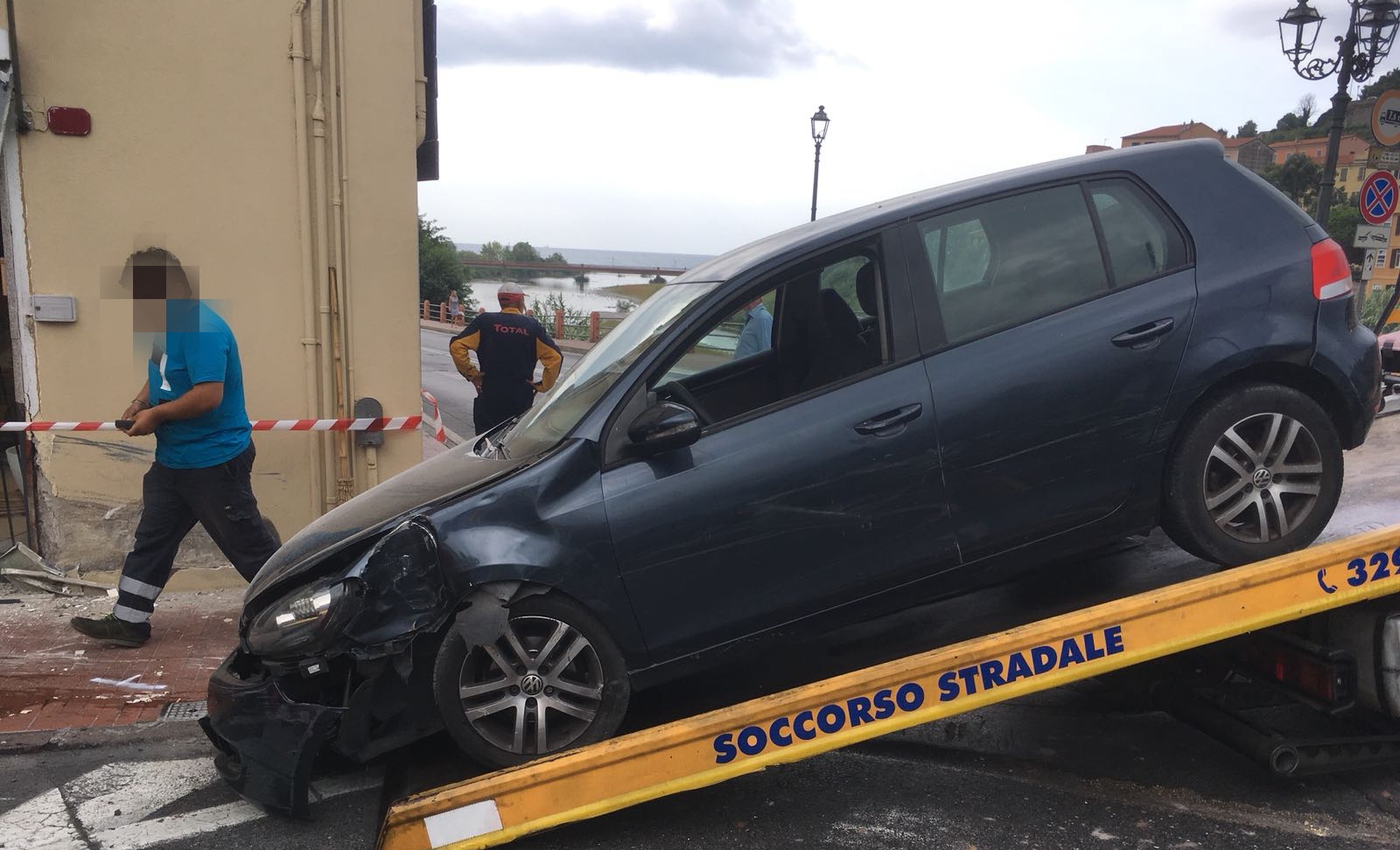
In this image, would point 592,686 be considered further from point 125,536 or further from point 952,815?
point 125,536

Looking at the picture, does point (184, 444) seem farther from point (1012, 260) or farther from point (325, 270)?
point (1012, 260)

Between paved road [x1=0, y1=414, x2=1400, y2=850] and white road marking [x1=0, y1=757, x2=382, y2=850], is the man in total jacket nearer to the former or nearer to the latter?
paved road [x1=0, y1=414, x2=1400, y2=850]

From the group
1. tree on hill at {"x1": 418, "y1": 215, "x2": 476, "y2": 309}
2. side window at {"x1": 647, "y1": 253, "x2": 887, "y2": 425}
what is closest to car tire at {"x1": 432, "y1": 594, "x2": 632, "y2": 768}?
side window at {"x1": 647, "y1": 253, "x2": 887, "y2": 425}

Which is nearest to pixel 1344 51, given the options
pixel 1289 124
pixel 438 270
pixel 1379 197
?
pixel 1379 197

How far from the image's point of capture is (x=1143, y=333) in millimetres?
3684

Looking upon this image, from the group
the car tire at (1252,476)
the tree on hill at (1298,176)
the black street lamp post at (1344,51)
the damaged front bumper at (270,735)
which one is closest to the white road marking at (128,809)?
the damaged front bumper at (270,735)

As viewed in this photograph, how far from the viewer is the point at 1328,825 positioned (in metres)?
3.38

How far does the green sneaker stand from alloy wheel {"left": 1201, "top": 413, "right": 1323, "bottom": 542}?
4.86m

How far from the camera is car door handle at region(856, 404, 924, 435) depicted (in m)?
3.52

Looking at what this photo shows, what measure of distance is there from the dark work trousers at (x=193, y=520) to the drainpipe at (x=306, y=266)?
1.48 m

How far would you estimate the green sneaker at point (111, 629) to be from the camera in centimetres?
541

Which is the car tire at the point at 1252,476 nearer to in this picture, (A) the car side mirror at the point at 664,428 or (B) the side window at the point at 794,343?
(B) the side window at the point at 794,343

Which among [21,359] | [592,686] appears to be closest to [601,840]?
[592,686]

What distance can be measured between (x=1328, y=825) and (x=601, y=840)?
223cm
